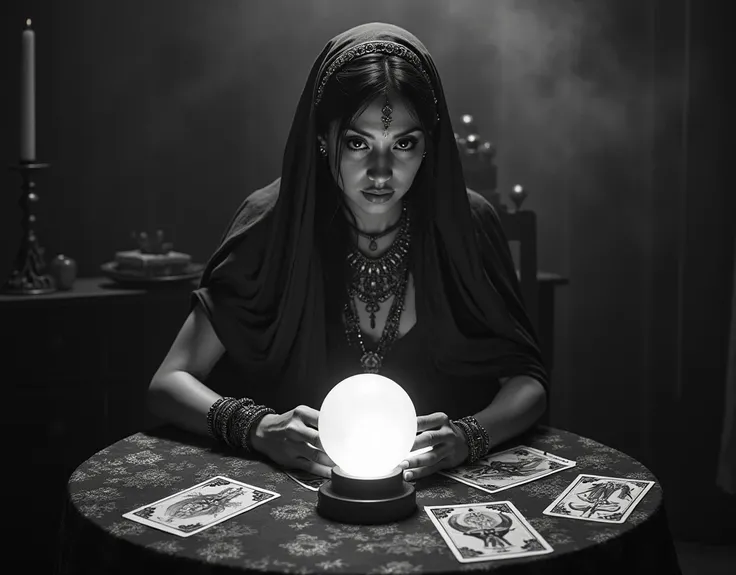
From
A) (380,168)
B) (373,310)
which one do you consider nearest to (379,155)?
(380,168)

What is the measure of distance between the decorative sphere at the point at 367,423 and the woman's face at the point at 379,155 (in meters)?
0.63

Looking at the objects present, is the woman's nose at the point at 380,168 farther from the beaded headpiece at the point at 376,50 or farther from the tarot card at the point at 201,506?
the tarot card at the point at 201,506

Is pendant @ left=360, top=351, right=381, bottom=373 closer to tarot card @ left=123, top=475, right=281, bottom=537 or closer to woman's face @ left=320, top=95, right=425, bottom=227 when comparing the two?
woman's face @ left=320, top=95, right=425, bottom=227

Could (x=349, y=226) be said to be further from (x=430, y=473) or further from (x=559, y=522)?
(x=559, y=522)

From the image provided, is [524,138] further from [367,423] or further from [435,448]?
[367,423]

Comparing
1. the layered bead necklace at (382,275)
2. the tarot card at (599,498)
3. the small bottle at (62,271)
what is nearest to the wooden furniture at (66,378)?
the small bottle at (62,271)

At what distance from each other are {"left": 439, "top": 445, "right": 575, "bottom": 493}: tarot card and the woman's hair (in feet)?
2.47

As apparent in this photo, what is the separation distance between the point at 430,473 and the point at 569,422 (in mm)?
2429

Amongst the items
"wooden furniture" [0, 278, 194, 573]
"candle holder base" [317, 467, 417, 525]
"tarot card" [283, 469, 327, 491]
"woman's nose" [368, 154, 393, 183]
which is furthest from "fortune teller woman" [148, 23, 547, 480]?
"wooden furniture" [0, 278, 194, 573]

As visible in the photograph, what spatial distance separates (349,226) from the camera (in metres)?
2.54

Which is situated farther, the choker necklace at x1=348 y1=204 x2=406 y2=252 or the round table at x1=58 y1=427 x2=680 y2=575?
the choker necklace at x1=348 y1=204 x2=406 y2=252

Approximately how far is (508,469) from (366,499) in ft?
1.38

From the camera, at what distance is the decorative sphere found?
1737 mm

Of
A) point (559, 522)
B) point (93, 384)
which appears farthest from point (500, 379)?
point (93, 384)
